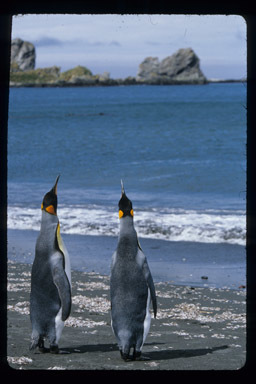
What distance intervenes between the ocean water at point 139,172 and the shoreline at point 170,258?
0.55 metres

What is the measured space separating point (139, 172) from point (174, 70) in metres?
93.1

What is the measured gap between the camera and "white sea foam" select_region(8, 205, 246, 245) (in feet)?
32.2

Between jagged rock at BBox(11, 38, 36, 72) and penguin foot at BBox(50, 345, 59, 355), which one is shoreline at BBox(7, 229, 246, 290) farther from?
jagged rock at BBox(11, 38, 36, 72)

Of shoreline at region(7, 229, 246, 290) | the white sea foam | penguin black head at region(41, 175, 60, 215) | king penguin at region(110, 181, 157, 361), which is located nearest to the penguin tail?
king penguin at region(110, 181, 157, 361)

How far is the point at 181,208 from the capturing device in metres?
13.1

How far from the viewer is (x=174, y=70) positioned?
367ft

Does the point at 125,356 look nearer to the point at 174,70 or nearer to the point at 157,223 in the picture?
the point at 157,223

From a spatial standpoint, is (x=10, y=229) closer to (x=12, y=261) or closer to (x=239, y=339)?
(x=12, y=261)

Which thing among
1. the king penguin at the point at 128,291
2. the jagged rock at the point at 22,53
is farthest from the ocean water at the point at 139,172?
the jagged rock at the point at 22,53

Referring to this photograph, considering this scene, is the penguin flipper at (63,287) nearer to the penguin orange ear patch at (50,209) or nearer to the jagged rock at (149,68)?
the penguin orange ear patch at (50,209)

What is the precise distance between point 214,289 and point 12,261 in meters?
2.66

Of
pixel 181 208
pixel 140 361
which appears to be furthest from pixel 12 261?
pixel 181 208

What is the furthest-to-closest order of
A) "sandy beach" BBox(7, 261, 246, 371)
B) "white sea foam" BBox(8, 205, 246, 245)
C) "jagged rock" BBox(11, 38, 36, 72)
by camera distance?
1. "jagged rock" BBox(11, 38, 36, 72)
2. "white sea foam" BBox(8, 205, 246, 245)
3. "sandy beach" BBox(7, 261, 246, 371)

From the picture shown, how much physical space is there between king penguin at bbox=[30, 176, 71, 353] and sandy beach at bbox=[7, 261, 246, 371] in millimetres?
135
